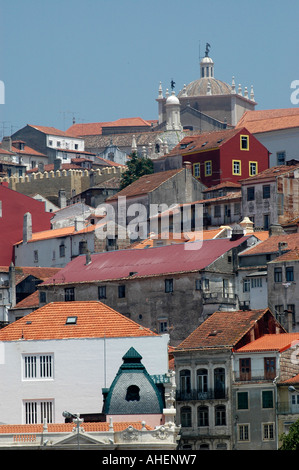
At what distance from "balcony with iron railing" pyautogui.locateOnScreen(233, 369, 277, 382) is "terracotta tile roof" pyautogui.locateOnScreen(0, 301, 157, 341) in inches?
244

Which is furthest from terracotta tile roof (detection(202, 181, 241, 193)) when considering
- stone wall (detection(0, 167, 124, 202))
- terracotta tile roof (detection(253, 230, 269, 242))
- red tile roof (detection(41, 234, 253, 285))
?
stone wall (detection(0, 167, 124, 202))

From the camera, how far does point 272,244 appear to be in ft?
311

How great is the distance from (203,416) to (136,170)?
63.4 m

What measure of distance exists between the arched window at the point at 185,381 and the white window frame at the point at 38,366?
1059 cm

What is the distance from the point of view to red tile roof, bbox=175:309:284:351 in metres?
80.9

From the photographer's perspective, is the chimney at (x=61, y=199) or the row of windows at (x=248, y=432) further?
the chimney at (x=61, y=199)

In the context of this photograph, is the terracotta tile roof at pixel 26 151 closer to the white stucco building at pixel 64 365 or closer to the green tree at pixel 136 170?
the green tree at pixel 136 170

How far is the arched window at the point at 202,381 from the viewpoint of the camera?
80.2 metres

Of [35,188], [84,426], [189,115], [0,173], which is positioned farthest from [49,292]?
[189,115]

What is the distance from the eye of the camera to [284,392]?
253ft

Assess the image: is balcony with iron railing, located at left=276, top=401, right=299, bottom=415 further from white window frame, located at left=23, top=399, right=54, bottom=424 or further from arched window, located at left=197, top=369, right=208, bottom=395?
white window frame, located at left=23, top=399, right=54, bottom=424

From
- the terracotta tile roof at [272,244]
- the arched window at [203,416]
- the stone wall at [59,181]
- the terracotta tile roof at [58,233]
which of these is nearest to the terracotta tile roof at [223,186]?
the terracotta tile roof at [58,233]

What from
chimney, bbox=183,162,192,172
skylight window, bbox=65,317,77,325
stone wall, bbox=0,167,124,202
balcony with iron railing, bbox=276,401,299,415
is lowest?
balcony with iron railing, bbox=276,401,299,415
